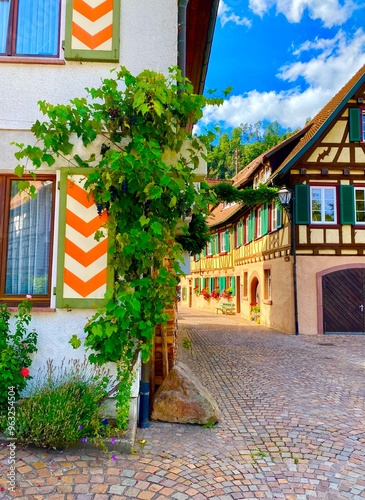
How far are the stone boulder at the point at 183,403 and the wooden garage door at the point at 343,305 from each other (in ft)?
33.3

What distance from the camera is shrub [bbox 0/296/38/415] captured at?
3629 millimetres

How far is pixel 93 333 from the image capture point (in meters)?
3.67

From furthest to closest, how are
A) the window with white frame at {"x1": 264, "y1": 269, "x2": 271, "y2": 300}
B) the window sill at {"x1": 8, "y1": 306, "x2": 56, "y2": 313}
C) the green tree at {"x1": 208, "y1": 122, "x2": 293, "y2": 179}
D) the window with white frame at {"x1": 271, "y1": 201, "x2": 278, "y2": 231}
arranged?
the green tree at {"x1": 208, "y1": 122, "x2": 293, "y2": 179}
the window with white frame at {"x1": 264, "y1": 269, "x2": 271, "y2": 300}
the window with white frame at {"x1": 271, "y1": 201, "x2": 278, "y2": 231}
the window sill at {"x1": 8, "y1": 306, "x2": 56, "y2": 313}

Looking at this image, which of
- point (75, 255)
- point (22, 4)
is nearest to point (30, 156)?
point (75, 255)

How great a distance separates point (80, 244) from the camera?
4.21 meters

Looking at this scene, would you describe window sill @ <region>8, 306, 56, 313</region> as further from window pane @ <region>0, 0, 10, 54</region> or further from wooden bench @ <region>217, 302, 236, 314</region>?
wooden bench @ <region>217, 302, 236, 314</region>

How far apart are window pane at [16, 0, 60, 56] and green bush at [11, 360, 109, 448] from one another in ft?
11.4

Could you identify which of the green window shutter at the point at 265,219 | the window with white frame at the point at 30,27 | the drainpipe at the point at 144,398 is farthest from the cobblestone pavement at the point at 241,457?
the green window shutter at the point at 265,219

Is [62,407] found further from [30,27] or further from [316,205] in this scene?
[316,205]

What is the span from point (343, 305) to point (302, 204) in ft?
12.2

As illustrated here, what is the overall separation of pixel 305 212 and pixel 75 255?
36.7ft

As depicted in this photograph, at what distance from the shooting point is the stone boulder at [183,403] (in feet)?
15.1

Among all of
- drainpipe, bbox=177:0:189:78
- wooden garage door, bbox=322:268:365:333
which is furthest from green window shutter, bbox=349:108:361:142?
drainpipe, bbox=177:0:189:78

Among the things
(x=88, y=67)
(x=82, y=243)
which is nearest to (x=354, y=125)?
(x=88, y=67)
